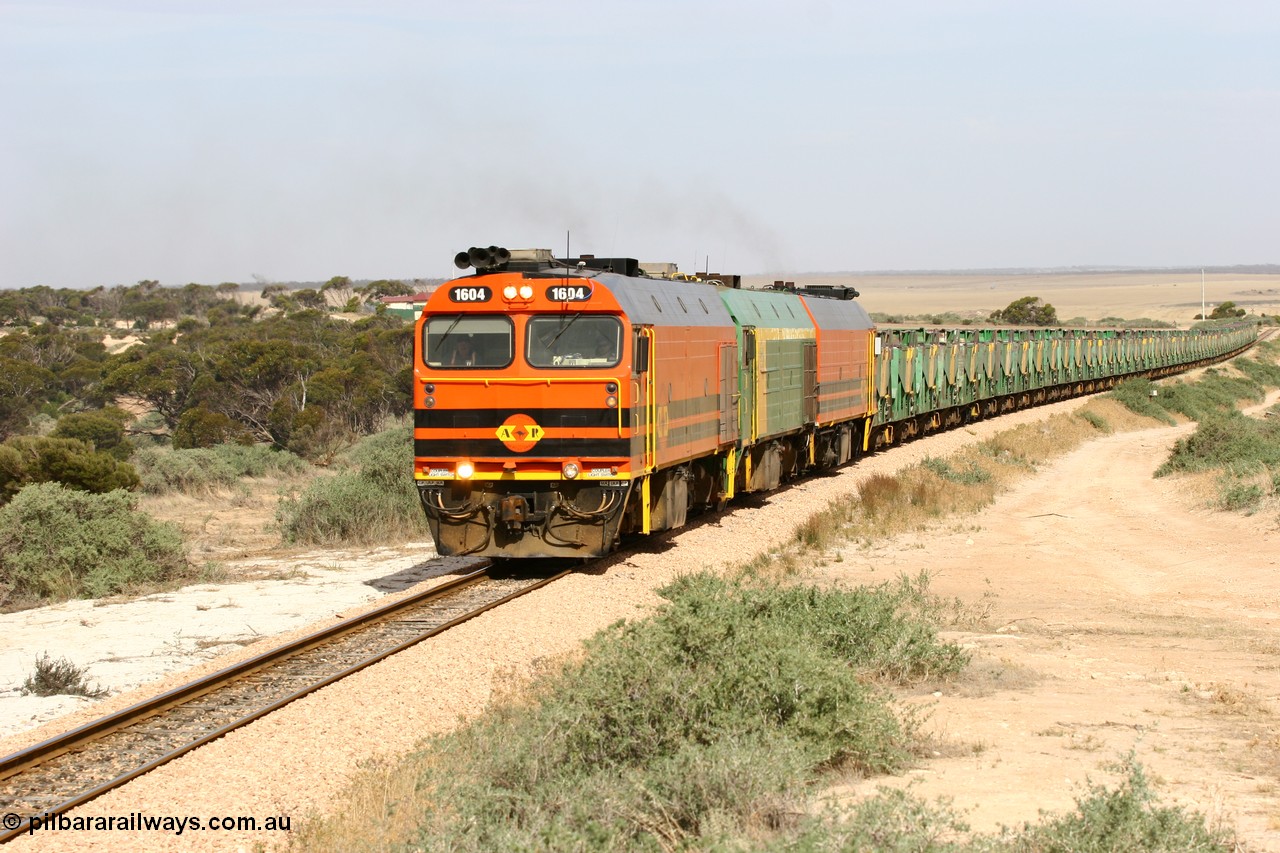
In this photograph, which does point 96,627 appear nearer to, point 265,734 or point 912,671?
point 265,734

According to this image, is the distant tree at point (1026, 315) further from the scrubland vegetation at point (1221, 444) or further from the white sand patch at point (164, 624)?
the white sand patch at point (164, 624)

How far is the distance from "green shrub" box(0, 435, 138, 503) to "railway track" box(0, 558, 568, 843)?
1373cm

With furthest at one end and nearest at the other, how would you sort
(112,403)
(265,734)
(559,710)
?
(112,403)
(265,734)
(559,710)

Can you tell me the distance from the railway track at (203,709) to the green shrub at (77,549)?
436 centimetres

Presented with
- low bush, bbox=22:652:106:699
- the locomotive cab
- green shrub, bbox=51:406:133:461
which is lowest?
green shrub, bbox=51:406:133:461

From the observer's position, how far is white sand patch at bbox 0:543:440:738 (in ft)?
37.6

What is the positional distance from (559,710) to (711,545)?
10021 millimetres

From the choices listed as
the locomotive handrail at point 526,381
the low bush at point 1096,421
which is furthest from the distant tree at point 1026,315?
the locomotive handrail at point 526,381

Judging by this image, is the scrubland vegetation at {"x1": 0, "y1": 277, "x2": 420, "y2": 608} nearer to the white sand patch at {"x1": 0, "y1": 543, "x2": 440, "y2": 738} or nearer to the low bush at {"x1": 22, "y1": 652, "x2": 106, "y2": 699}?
the white sand patch at {"x1": 0, "y1": 543, "x2": 440, "y2": 738}

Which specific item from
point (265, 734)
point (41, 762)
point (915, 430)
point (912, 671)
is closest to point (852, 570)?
point (912, 671)

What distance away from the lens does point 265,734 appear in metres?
9.41

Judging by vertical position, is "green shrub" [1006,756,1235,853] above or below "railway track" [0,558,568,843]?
above

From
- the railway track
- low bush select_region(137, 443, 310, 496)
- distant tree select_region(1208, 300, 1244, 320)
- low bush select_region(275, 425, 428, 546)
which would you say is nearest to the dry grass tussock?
the railway track

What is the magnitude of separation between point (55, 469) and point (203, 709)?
17347 mm
